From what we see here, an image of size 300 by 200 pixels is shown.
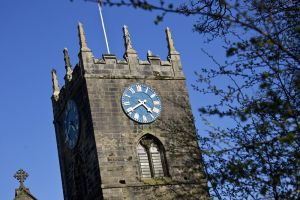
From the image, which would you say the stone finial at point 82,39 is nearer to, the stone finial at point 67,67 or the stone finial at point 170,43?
the stone finial at point 67,67

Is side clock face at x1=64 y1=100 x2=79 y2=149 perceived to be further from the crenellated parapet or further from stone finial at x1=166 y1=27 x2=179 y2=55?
stone finial at x1=166 y1=27 x2=179 y2=55

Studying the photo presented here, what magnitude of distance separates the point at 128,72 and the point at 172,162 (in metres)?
4.01

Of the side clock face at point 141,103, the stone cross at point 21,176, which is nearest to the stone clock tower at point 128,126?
the side clock face at point 141,103

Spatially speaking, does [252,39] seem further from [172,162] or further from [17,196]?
[17,196]

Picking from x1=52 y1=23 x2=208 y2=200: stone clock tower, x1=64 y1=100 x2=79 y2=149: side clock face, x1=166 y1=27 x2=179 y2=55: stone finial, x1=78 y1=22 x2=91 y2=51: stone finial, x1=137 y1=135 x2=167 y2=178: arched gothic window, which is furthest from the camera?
x1=166 y1=27 x2=179 y2=55: stone finial

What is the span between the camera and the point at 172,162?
26219 millimetres

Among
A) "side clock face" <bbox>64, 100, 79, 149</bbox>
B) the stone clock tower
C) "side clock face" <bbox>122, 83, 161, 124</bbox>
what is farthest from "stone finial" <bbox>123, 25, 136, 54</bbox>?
"side clock face" <bbox>64, 100, 79, 149</bbox>

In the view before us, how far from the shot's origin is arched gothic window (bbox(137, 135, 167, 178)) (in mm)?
25891

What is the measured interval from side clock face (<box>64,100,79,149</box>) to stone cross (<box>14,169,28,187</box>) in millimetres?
2239

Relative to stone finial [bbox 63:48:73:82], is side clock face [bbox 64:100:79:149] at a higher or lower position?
lower

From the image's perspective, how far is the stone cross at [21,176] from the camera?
29031 mm

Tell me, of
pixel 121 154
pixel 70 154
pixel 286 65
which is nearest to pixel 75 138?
pixel 70 154

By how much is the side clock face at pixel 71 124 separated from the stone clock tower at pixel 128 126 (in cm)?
A: 4

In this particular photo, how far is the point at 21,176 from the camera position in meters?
29.2
